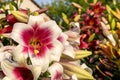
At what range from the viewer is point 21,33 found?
1751 millimetres

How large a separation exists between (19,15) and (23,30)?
0.09 m

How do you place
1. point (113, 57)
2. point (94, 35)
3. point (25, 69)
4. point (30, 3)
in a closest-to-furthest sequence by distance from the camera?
point (25, 69) → point (113, 57) → point (94, 35) → point (30, 3)

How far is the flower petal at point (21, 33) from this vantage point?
1737mm

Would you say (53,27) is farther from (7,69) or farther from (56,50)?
(7,69)

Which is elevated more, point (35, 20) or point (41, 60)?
Result: point (35, 20)

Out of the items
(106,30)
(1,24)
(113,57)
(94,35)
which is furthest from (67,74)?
(94,35)

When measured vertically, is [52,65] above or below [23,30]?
below

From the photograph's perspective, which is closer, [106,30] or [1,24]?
[1,24]

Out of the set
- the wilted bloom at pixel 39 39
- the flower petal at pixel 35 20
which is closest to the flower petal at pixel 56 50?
the wilted bloom at pixel 39 39

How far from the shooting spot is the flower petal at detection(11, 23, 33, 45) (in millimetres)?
1737

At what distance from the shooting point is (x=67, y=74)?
6.08ft

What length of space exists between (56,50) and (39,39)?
11cm

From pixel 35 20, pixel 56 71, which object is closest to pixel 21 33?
pixel 35 20

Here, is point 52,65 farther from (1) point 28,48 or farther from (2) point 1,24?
(2) point 1,24
